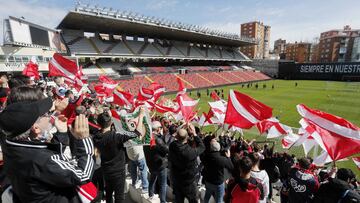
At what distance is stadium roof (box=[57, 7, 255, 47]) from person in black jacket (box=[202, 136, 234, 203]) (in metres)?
32.3

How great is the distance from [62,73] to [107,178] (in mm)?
5693

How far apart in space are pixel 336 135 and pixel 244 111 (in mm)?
2049

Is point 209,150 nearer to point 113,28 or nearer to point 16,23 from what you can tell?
point 16,23

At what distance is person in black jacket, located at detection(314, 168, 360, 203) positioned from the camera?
3.40 metres

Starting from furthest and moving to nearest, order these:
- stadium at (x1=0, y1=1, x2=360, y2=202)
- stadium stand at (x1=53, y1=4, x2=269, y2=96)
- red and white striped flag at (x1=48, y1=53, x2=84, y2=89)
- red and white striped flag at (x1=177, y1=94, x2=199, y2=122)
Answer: stadium stand at (x1=53, y1=4, x2=269, y2=96), stadium at (x1=0, y1=1, x2=360, y2=202), red and white striped flag at (x1=177, y1=94, x2=199, y2=122), red and white striped flag at (x1=48, y1=53, x2=84, y2=89)

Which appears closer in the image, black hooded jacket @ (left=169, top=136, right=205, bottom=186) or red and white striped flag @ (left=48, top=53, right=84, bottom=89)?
black hooded jacket @ (left=169, top=136, right=205, bottom=186)

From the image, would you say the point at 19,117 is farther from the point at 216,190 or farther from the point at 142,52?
the point at 142,52

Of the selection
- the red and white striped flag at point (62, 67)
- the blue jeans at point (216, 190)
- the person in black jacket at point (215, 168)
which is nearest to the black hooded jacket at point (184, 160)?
the person in black jacket at point (215, 168)

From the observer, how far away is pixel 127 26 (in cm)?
3969

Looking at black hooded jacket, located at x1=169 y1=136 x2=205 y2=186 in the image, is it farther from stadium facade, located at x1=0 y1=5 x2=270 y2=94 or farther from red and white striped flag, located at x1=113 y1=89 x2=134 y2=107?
stadium facade, located at x1=0 y1=5 x2=270 y2=94

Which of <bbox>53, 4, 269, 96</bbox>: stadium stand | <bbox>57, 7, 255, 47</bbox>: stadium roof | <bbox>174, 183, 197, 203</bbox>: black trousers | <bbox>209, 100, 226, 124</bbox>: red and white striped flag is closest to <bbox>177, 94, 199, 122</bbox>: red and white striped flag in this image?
<bbox>209, 100, 226, 124</bbox>: red and white striped flag

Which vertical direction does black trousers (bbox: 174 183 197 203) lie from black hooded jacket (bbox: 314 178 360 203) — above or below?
below

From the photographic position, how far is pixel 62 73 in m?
8.26

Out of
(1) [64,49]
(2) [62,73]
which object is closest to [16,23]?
(1) [64,49]
